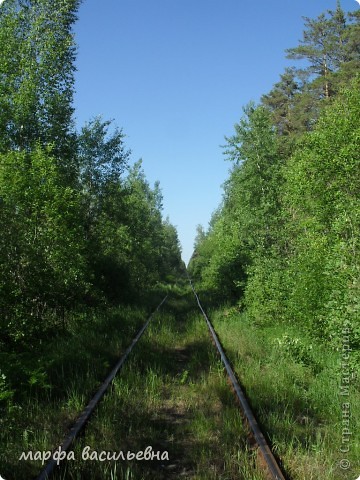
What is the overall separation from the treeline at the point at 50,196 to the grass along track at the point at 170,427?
133 inches

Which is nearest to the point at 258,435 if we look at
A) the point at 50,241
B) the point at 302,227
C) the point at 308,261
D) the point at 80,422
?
the point at 80,422

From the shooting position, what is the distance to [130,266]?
2512 centimetres

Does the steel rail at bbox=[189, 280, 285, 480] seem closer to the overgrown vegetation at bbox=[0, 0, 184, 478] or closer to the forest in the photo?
the forest

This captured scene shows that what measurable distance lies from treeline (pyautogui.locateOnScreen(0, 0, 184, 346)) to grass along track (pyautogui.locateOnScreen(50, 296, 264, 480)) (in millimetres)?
3391

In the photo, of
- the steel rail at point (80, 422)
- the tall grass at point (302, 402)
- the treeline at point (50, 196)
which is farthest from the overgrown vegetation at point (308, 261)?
the treeline at point (50, 196)

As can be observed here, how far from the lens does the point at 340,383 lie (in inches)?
257

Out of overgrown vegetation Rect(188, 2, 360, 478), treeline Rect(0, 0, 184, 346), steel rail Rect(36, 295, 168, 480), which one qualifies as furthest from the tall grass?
treeline Rect(0, 0, 184, 346)

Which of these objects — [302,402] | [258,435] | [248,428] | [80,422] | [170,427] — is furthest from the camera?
[302,402]

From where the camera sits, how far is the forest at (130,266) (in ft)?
19.3

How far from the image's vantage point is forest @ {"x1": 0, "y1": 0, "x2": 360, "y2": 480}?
19.3 feet

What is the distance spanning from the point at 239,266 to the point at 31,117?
37.2ft

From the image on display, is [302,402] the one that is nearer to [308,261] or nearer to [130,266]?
[308,261]

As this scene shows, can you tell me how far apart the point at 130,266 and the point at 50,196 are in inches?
518

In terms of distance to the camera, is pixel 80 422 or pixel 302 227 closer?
pixel 80 422
